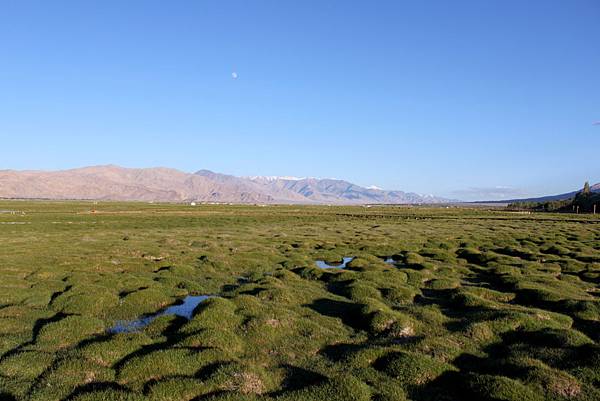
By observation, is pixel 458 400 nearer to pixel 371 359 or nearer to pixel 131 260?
pixel 371 359

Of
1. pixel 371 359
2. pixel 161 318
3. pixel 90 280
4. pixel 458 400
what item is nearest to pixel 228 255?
pixel 90 280

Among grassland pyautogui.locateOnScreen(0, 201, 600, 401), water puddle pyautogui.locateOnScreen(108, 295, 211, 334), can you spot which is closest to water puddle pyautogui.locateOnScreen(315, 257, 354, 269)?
grassland pyautogui.locateOnScreen(0, 201, 600, 401)

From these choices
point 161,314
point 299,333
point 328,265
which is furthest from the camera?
point 328,265

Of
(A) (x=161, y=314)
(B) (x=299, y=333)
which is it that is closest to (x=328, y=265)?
(A) (x=161, y=314)

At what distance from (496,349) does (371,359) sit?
16.5 feet

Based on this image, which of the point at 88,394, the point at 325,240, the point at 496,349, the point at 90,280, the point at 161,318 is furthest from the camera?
the point at 325,240

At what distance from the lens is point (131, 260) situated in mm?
35125

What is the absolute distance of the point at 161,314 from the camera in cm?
2055

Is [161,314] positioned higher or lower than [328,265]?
lower

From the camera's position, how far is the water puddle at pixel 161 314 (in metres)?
18.2

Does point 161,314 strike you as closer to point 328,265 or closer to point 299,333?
point 299,333

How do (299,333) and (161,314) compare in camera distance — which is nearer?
(299,333)

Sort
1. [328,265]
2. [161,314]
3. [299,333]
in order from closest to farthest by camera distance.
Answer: [299,333] < [161,314] < [328,265]

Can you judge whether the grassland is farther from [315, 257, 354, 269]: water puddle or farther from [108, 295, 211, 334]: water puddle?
[315, 257, 354, 269]: water puddle
